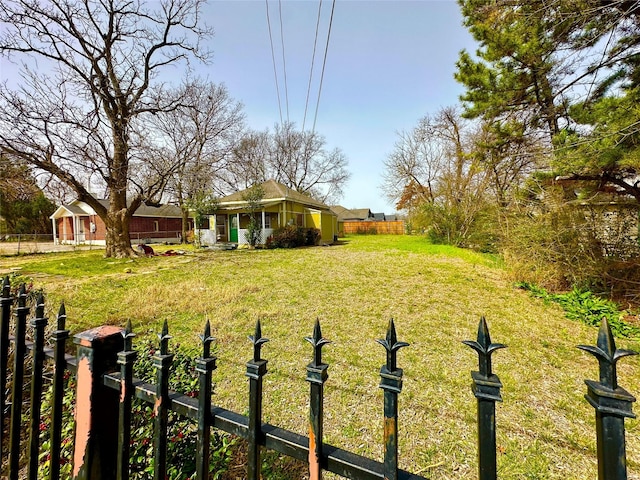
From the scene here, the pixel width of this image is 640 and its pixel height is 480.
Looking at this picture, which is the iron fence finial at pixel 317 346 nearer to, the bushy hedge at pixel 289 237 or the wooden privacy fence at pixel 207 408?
the wooden privacy fence at pixel 207 408

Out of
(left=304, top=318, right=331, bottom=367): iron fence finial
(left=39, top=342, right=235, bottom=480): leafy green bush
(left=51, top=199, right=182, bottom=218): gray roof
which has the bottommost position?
(left=39, top=342, right=235, bottom=480): leafy green bush

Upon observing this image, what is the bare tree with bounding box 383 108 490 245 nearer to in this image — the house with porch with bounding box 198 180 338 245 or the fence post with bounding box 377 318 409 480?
the house with porch with bounding box 198 180 338 245

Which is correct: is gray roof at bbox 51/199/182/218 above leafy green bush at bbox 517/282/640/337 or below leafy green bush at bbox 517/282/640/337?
above

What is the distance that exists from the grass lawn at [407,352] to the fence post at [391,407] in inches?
56.2

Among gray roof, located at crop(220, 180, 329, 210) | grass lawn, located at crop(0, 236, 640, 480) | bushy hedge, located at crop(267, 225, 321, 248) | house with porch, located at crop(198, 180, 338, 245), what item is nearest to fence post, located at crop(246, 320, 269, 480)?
grass lawn, located at crop(0, 236, 640, 480)

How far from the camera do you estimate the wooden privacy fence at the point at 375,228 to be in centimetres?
3456

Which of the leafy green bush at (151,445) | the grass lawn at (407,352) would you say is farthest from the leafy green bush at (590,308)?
the leafy green bush at (151,445)

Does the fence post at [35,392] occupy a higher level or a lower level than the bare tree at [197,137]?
lower

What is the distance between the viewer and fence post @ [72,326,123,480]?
1.05m

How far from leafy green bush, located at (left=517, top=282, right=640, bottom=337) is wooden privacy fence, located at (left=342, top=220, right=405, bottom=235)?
2952cm

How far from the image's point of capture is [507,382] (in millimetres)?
2662

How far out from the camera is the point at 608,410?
1.93 feet

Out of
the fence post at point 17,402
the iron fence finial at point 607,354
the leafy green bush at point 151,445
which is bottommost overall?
the leafy green bush at point 151,445

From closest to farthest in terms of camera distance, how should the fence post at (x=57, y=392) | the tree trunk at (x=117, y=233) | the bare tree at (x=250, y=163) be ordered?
the fence post at (x=57, y=392) → the tree trunk at (x=117, y=233) → the bare tree at (x=250, y=163)
